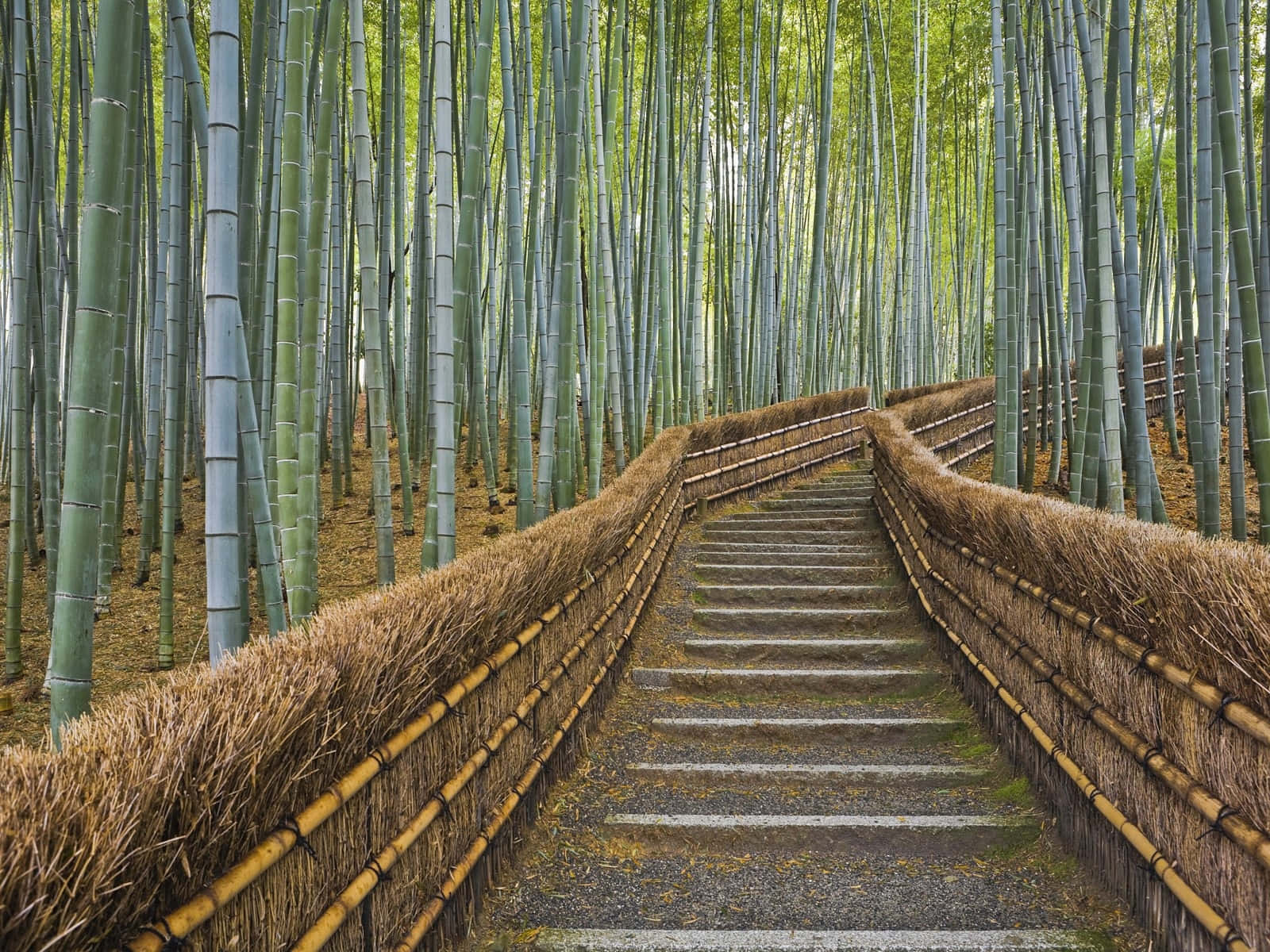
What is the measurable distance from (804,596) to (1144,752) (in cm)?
251

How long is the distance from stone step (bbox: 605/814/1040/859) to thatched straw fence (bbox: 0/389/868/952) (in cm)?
33

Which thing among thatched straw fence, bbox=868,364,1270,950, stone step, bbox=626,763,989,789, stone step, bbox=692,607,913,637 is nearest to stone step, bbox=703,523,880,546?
stone step, bbox=692,607,913,637

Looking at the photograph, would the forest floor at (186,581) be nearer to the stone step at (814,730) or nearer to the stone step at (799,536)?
the stone step at (799,536)

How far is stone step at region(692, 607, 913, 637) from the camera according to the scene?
399 cm

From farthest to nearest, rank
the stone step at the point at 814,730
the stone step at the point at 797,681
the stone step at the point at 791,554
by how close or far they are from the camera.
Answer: the stone step at the point at 791,554
the stone step at the point at 797,681
the stone step at the point at 814,730

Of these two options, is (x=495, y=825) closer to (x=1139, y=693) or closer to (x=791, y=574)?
(x=1139, y=693)

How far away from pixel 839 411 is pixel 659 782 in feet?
19.5

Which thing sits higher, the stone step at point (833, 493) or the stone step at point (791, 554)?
the stone step at point (833, 493)

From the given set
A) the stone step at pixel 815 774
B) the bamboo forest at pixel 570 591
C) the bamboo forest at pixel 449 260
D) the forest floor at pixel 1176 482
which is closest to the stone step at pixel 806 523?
the bamboo forest at pixel 570 591

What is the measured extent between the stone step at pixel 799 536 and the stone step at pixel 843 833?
2.99m

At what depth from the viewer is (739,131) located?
25.6ft

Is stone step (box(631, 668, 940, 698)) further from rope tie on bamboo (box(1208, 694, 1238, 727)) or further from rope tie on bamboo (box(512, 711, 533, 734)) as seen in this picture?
rope tie on bamboo (box(1208, 694, 1238, 727))

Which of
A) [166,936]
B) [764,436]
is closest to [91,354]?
[166,936]

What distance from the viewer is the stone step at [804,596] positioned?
4.28 metres
